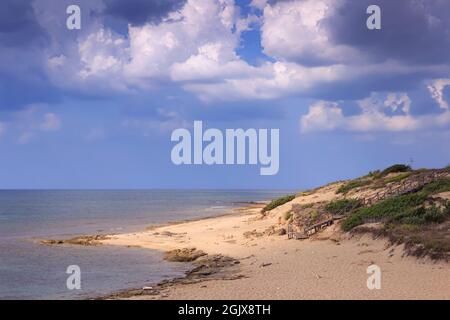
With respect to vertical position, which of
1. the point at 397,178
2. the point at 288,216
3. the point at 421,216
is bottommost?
the point at 288,216

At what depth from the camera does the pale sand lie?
20.8 metres

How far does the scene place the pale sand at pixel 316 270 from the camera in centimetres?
2084

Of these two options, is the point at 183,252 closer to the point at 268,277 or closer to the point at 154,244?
the point at 154,244

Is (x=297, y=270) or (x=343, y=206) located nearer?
(x=297, y=270)

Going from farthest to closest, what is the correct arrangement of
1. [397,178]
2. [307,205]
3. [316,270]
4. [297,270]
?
1. [397,178]
2. [307,205]
3. [297,270]
4. [316,270]

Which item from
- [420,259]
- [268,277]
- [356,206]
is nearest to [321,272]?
[268,277]

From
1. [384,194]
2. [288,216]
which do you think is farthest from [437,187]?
[288,216]

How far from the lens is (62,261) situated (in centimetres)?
3262

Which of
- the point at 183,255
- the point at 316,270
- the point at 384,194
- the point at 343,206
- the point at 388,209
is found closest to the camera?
the point at 316,270

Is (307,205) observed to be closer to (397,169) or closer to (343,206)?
(343,206)

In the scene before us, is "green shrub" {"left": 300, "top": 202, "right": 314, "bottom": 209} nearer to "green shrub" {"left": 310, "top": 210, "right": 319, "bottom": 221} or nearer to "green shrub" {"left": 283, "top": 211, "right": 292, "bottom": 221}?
"green shrub" {"left": 283, "top": 211, "right": 292, "bottom": 221}

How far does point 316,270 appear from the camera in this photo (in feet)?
83.3

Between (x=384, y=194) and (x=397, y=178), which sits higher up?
(x=397, y=178)
